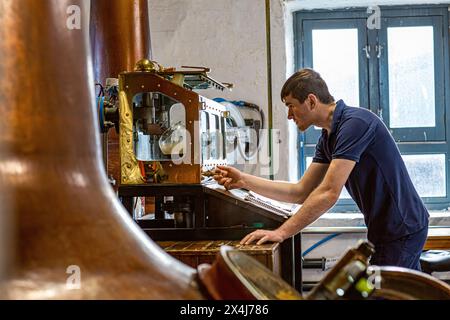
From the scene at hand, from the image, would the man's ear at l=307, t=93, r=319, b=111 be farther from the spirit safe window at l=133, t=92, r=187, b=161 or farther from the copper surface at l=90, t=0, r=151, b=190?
the copper surface at l=90, t=0, r=151, b=190

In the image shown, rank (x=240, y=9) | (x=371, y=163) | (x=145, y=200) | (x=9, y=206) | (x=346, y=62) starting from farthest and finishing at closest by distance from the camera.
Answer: (x=346, y=62) → (x=240, y=9) → (x=145, y=200) → (x=371, y=163) → (x=9, y=206)

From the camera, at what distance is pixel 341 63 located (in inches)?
197

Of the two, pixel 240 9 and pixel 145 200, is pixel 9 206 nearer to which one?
pixel 145 200

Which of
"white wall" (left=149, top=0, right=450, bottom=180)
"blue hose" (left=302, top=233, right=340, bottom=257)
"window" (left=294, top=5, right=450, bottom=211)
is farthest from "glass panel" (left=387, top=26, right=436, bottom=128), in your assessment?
"blue hose" (left=302, top=233, right=340, bottom=257)

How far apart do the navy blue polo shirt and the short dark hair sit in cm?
24

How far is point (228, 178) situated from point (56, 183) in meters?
2.22

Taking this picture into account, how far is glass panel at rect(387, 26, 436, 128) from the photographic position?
4941 mm

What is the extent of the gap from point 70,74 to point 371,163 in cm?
219

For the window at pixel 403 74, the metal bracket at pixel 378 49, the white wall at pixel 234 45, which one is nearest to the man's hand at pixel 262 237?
the white wall at pixel 234 45

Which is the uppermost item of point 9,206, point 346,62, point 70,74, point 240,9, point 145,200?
point 240,9

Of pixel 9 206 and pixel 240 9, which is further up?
pixel 240 9

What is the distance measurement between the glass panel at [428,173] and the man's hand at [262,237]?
284 cm
